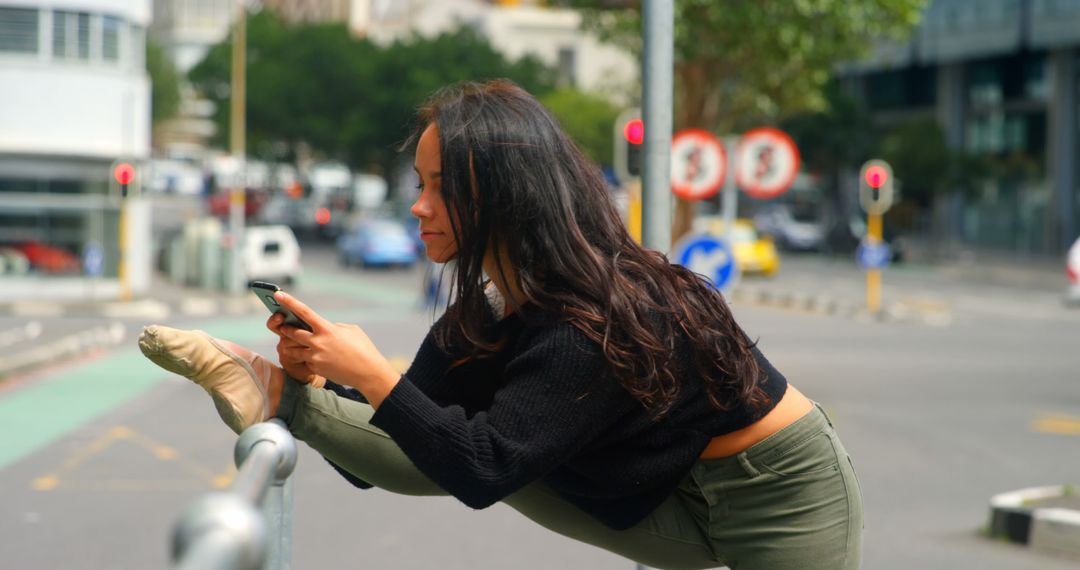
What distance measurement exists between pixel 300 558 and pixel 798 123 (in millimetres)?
47209

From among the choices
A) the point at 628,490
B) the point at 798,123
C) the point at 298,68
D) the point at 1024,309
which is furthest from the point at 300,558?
the point at 298,68

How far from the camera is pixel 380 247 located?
137 ft

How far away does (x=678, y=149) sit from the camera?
12391 millimetres

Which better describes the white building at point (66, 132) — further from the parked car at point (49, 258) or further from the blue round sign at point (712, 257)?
the blue round sign at point (712, 257)

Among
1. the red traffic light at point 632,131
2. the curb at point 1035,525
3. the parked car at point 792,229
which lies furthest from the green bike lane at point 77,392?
the parked car at point 792,229

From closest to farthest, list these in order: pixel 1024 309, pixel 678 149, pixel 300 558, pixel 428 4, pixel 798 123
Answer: pixel 300 558 → pixel 678 149 → pixel 1024 309 → pixel 798 123 → pixel 428 4

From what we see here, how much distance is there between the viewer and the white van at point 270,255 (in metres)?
34.1

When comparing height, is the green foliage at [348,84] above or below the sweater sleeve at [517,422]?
above

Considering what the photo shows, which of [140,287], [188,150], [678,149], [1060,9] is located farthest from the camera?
[188,150]

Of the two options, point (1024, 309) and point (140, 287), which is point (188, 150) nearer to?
point (140, 287)

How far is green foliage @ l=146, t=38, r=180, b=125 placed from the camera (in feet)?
287

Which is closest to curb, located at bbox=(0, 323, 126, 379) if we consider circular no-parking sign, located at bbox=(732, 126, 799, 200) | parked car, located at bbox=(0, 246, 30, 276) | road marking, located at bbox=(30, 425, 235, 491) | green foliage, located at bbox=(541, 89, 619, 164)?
road marking, located at bbox=(30, 425, 235, 491)

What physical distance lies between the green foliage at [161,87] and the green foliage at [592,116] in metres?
39.7

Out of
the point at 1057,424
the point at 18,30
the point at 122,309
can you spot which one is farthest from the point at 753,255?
the point at 1057,424
